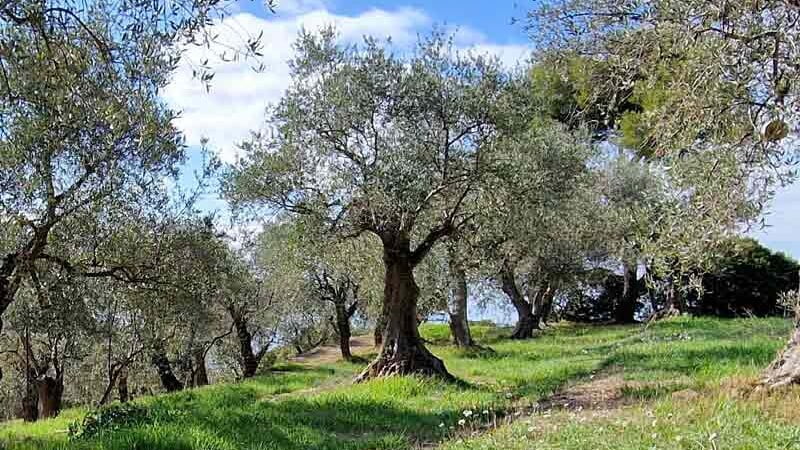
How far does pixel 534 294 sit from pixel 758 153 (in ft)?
71.5

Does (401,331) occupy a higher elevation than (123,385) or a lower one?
higher

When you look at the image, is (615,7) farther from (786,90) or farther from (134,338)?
Result: (134,338)

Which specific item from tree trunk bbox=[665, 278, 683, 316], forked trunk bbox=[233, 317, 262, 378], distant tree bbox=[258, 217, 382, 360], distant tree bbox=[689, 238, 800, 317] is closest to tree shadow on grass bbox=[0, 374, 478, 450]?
distant tree bbox=[258, 217, 382, 360]

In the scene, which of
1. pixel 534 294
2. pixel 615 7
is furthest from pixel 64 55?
pixel 534 294

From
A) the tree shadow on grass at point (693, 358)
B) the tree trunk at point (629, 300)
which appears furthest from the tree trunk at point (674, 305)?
the tree shadow on grass at point (693, 358)

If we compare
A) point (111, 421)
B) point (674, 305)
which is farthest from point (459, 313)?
point (111, 421)

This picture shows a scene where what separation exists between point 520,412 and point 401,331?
17.6 ft

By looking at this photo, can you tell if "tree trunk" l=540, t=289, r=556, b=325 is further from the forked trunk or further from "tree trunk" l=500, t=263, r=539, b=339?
the forked trunk

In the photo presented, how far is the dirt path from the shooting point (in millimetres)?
25784

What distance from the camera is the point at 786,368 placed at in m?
7.85

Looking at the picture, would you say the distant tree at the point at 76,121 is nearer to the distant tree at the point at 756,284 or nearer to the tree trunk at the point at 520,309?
the tree trunk at the point at 520,309

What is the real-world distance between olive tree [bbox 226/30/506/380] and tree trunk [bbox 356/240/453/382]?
3 centimetres

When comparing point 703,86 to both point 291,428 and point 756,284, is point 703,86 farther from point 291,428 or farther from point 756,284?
point 756,284

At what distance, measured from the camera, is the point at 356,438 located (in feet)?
28.3
